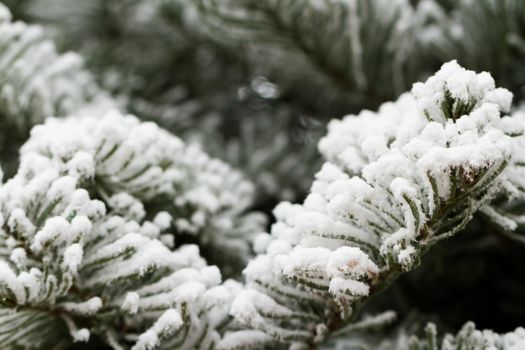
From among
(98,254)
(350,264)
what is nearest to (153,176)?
(98,254)

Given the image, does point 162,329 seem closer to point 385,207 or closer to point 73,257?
point 73,257

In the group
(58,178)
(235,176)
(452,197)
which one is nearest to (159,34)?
(235,176)

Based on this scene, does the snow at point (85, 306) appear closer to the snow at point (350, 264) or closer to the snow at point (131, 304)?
the snow at point (131, 304)

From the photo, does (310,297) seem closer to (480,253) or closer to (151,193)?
(151,193)

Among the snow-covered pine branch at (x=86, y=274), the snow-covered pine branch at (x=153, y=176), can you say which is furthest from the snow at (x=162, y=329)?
the snow-covered pine branch at (x=153, y=176)

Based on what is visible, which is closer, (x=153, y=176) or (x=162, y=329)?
(x=162, y=329)

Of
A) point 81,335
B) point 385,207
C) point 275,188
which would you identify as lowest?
point 81,335
